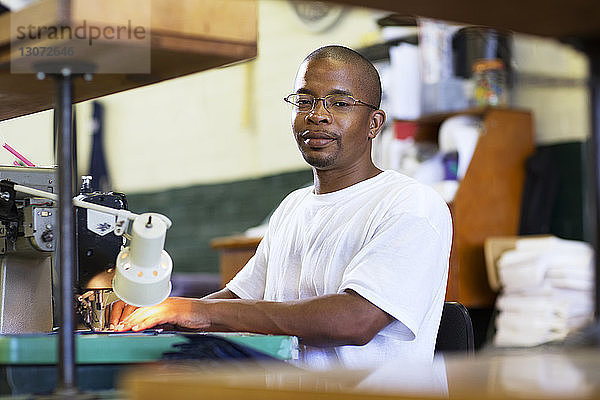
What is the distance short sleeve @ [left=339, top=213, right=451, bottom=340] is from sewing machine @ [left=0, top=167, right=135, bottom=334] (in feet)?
1.71

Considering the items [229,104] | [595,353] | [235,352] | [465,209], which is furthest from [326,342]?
[229,104]

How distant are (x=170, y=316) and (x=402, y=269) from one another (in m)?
0.53

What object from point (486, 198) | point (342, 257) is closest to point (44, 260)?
point (342, 257)

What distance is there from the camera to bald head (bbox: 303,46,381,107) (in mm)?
2455

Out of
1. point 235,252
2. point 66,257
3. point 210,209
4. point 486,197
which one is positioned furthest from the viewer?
point 210,209

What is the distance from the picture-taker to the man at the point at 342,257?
1.94 m

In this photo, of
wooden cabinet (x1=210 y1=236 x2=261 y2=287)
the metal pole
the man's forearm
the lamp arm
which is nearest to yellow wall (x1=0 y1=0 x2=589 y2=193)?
wooden cabinet (x1=210 y1=236 x2=261 y2=287)

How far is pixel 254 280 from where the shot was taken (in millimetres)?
2664

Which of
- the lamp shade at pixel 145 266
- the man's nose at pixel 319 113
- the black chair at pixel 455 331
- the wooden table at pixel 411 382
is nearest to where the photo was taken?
the wooden table at pixel 411 382

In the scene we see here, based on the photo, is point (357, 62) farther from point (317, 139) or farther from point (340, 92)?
point (317, 139)

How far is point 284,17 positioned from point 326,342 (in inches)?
203

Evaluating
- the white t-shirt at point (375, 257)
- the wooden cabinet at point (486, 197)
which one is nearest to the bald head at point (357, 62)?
the white t-shirt at point (375, 257)

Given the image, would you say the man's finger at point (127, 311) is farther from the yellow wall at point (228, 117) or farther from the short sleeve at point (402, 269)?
the yellow wall at point (228, 117)

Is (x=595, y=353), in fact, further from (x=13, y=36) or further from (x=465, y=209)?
(x=465, y=209)
